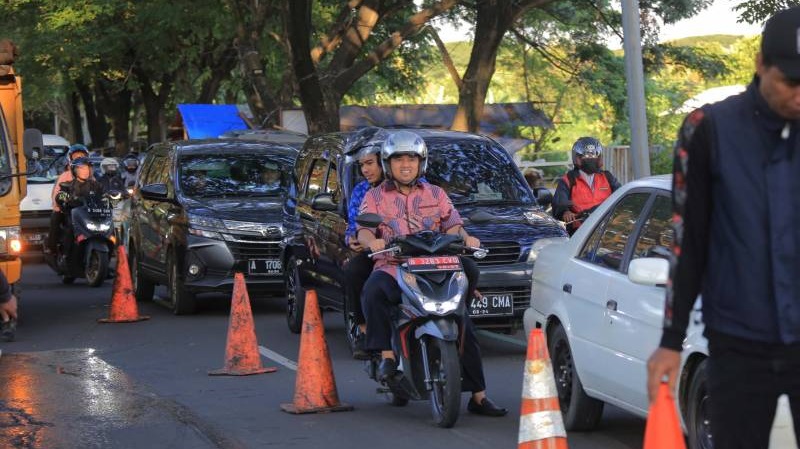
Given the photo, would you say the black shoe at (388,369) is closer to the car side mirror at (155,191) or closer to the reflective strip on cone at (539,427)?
the reflective strip on cone at (539,427)

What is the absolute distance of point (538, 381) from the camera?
6.01 m

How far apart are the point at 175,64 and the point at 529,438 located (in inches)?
1540

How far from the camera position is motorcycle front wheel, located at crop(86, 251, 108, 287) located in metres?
19.5

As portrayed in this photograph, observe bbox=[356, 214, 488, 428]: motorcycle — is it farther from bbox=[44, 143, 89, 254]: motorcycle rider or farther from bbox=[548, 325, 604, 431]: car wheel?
bbox=[44, 143, 89, 254]: motorcycle rider

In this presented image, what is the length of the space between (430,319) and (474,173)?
473cm

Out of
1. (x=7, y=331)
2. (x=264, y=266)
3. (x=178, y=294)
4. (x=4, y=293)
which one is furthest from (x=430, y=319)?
(x=178, y=294)

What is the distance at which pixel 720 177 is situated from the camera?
3.96 meters

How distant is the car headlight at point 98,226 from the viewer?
19.0 m

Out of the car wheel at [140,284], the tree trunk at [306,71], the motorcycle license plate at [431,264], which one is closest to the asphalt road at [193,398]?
the motorcycle license plate at [431,264]

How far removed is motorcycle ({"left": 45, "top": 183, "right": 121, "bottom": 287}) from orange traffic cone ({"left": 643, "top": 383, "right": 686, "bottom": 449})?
15.5 m

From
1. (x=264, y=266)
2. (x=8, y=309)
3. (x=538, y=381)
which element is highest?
(x=8, y=309)

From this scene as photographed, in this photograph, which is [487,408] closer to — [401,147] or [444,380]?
[444,380]

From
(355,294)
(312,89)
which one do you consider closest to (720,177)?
(355,294)

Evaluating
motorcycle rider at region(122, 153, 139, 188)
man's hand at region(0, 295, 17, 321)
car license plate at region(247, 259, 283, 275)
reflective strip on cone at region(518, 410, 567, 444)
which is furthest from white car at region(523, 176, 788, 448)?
motorcycle rider at region(122, 153, 139, 188)
